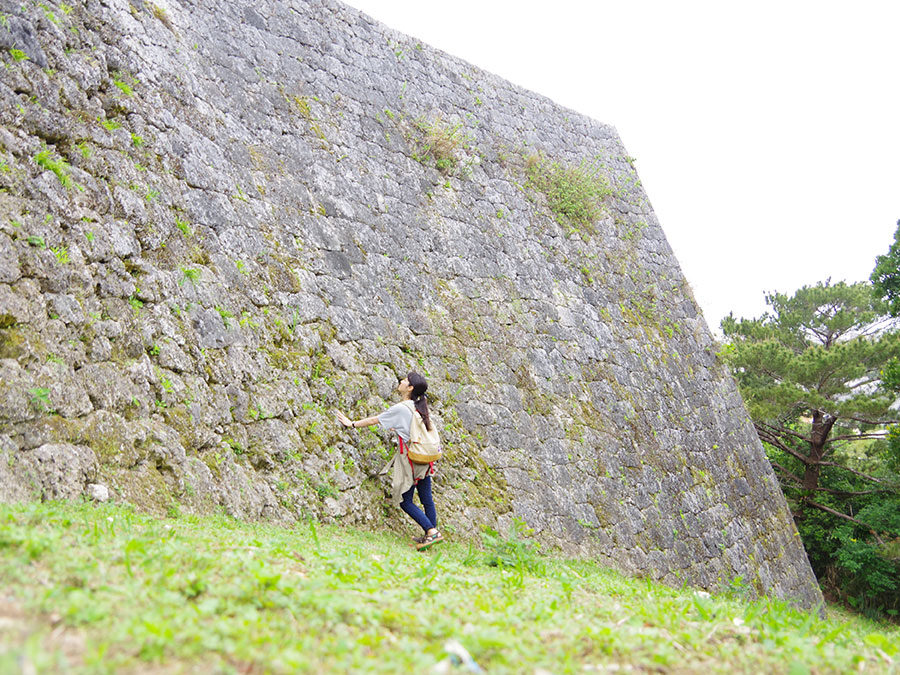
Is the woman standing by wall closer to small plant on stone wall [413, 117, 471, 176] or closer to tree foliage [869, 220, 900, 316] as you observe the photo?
small plant on stone wall [413, 117, 471, 176]

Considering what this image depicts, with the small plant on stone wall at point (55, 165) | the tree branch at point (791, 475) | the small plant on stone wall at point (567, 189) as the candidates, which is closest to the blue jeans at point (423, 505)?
the small plant on stone wall at point (55, 165)

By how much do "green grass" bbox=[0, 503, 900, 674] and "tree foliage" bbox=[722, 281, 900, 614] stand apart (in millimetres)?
8052

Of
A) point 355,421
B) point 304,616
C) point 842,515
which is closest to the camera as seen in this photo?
point 304,616

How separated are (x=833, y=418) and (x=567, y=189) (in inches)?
327

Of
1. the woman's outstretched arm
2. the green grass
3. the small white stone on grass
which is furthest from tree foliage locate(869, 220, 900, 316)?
the small white stone on grass

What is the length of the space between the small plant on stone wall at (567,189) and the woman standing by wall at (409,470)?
15.6ft

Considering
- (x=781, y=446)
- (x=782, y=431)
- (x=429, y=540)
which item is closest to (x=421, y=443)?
(x=429, y=540)

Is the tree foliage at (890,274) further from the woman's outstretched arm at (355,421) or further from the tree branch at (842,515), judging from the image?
the woman's outstretched arm at (355,421)

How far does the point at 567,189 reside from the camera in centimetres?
907

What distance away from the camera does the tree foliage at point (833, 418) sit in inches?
468

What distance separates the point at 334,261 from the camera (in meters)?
5.77

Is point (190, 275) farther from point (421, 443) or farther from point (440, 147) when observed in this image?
point (440, 147)

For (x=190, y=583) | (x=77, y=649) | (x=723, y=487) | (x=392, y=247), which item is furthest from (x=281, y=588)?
(x=723, y=487)

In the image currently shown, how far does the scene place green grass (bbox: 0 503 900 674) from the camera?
1800mm
